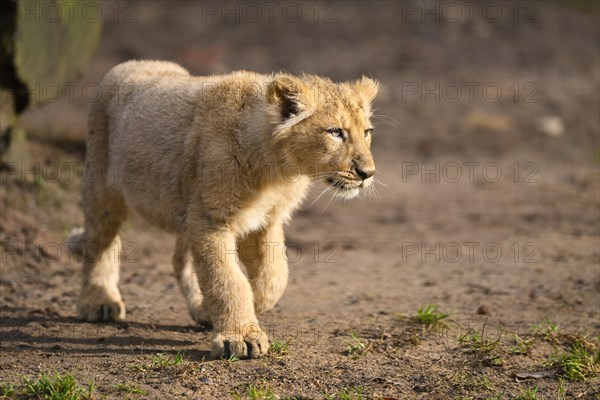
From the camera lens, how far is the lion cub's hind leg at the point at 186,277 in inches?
257

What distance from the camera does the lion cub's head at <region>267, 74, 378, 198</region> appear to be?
218 inches

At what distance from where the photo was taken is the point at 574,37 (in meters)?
16.2

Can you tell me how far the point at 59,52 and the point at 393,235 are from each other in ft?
12.6

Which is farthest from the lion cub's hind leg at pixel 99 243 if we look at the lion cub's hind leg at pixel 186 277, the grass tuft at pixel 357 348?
the grass tuft at pixel 357 348

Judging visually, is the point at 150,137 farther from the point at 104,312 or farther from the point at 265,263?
the point at 104,312

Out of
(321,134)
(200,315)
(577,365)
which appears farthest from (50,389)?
(577,365)

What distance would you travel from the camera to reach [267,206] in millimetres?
5793

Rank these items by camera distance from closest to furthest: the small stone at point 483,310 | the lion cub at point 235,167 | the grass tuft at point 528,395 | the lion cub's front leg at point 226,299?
the grass tuft at point 528,395
the lion cub's front leg at point 226,299
the lion cub at point 235,167
the small stone at point 483,310

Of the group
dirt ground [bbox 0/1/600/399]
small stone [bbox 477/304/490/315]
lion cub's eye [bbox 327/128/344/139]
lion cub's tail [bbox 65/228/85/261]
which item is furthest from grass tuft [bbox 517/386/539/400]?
lion cub's tail [bbox 65/228/85/261]

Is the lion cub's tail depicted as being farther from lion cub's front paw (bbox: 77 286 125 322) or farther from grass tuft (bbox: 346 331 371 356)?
grass tuft (bbox: 346 331 371 356)

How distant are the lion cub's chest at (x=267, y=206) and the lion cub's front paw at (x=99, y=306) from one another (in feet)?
4.55

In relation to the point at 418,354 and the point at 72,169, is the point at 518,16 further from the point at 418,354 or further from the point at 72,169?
the point at 418,354

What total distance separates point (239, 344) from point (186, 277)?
61.3 inches

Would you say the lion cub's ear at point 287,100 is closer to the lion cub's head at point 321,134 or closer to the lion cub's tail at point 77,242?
the lion cub's head at point 321,134
